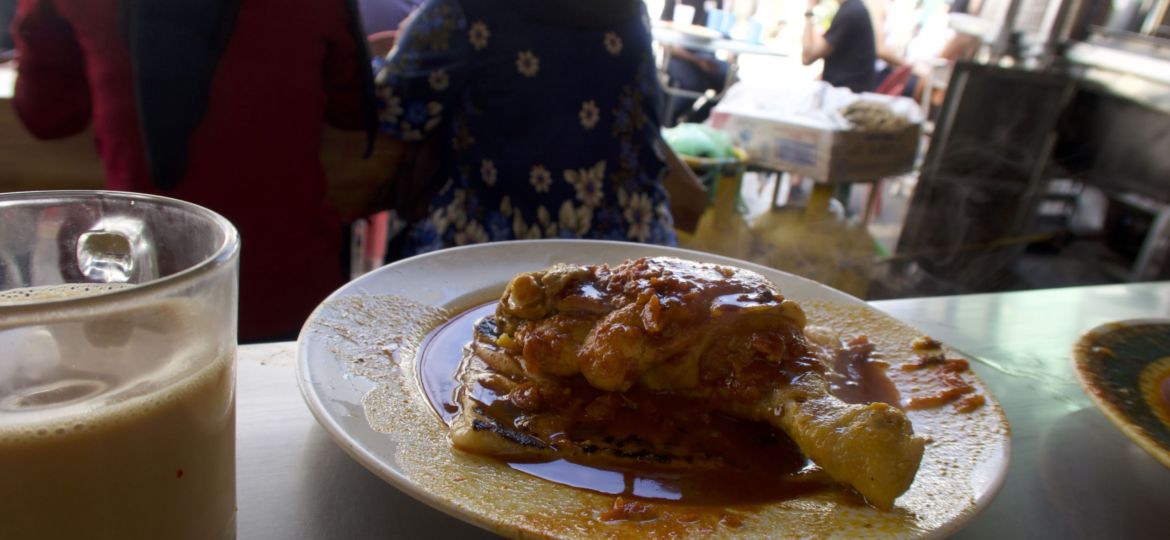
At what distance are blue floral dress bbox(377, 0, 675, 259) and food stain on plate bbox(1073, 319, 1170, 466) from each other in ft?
5.31

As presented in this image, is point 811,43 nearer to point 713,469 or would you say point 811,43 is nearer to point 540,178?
point 540,178

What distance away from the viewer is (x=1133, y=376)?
45.0 inches

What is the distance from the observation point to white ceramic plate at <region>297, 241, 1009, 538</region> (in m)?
0.72

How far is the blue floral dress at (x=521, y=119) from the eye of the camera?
2.36 m

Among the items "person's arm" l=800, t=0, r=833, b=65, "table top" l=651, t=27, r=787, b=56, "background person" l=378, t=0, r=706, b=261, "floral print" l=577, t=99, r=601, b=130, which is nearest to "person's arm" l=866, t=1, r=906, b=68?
"person's arm" l=800, t=0, r=833, b=65

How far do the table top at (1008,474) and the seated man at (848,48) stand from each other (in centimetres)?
448

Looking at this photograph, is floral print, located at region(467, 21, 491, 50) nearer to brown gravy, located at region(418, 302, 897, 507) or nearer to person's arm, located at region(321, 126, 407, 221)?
person's arm, located at region(321, 126, 407, 221)

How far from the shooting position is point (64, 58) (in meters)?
2.05

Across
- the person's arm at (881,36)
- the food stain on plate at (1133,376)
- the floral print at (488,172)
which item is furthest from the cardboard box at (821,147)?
the food stain on plate at (1133,376)

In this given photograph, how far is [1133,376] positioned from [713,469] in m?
0.77

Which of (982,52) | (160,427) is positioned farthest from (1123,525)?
(982,52)

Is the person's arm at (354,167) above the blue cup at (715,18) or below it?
below

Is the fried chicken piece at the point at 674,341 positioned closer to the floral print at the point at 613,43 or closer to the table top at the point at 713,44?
the floral print at the point at 613,43

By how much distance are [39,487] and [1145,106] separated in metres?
5.97
